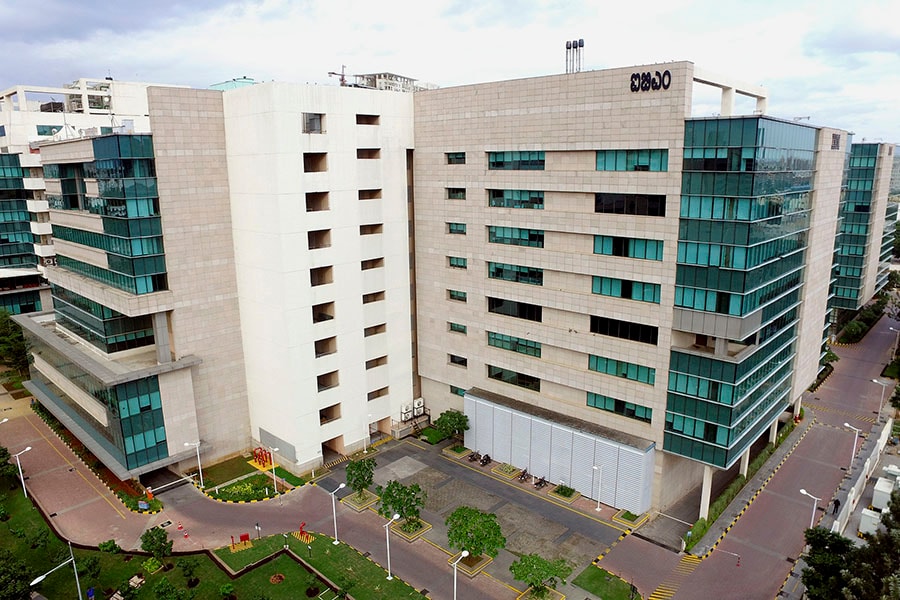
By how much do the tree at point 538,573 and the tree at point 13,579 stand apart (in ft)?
89.0

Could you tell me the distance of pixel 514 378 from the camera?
5309cm

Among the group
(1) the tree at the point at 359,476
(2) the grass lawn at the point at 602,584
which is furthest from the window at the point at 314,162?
(2) the grass lawn at the point at 602,584

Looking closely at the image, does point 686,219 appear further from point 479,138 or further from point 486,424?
point 486,424

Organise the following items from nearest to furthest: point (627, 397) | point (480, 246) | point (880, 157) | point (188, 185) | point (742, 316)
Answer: point (742, 316) < point (627, 397) < point (188, 185) < point (480, 246) < point (880, 157)

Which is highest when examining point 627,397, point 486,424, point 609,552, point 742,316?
point 742,316

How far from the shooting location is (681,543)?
4188 cm

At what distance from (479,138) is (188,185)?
78.4 feet

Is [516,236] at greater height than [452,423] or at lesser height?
greater

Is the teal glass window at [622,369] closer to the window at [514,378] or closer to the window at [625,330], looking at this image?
the window at [625,330]

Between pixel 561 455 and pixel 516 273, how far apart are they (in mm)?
15287

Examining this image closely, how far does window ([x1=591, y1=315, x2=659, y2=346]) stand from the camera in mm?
43438

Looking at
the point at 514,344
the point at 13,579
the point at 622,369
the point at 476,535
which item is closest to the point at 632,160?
the point at 622,369

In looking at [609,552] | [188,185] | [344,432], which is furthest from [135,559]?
[609,552]

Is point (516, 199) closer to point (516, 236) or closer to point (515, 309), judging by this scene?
point (516, 236)
